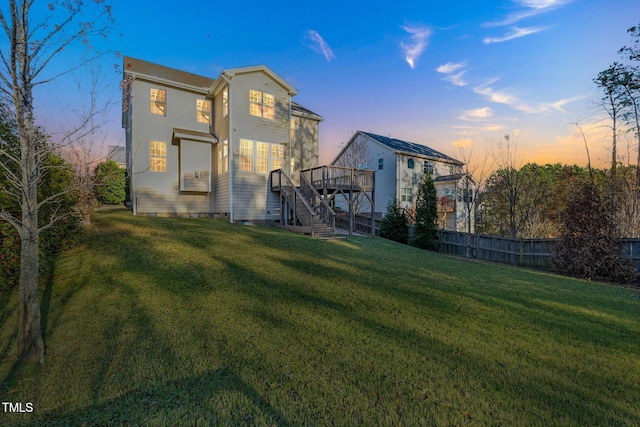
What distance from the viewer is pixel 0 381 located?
2986mm

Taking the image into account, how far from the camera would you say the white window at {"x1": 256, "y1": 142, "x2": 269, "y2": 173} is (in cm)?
1481

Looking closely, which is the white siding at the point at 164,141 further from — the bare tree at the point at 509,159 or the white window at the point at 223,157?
the bare tree at the point at 509,159

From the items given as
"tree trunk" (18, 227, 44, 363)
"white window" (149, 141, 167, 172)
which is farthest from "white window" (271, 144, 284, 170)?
"tree trunk" (18, 227, 44, 363)

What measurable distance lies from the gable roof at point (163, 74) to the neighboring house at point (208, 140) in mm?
55

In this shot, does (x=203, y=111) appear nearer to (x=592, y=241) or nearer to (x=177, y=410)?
(x=177, y=410)

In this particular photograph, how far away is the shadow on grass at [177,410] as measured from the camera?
2.39 m

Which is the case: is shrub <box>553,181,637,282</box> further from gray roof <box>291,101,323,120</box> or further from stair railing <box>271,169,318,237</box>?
gray roof <box>291,101,323,120</box>

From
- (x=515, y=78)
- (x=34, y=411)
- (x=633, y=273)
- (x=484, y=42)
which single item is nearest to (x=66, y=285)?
(x=34, y=411)

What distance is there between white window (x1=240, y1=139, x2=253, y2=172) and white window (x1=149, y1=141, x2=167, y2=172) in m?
3.99

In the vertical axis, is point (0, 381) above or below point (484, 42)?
below

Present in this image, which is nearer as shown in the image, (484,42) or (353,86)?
(484,42)

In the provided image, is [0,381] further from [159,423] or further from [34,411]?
[159,423]

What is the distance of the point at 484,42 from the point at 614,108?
24.7 ft

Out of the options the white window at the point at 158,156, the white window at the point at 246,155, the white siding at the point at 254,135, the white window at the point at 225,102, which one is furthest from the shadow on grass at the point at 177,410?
the white window at the point at 225,102
